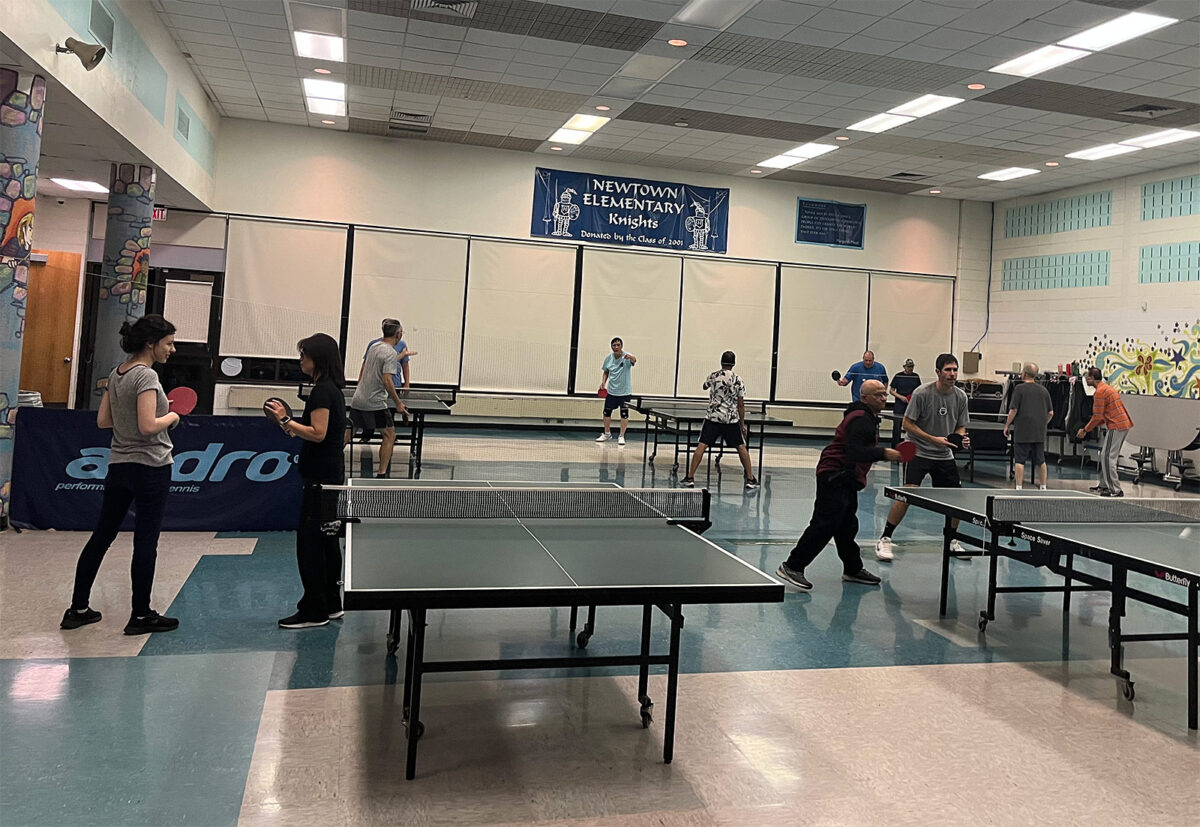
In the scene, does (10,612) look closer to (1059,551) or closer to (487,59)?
(1059,551)

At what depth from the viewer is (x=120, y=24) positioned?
7668 millimetres

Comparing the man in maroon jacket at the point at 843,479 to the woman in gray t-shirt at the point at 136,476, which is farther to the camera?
the man in maroon jacket at the point at 843,479

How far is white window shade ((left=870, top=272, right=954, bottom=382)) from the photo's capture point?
16.2 m

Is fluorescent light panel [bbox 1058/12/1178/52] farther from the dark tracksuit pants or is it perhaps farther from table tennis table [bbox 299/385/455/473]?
table tennis table [bbox 299/385/455/473]

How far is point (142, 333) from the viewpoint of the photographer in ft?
14.0

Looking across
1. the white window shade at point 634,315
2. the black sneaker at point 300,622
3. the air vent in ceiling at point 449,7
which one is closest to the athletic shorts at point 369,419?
the air vent in ceiling at point 449,7

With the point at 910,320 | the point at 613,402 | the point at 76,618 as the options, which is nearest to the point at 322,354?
the point at 76,618

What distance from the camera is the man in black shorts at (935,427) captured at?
673cm

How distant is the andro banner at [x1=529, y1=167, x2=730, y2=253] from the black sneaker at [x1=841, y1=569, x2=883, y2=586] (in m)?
9.80

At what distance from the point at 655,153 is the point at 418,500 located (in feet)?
36.2

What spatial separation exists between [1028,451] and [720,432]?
3.72 meters

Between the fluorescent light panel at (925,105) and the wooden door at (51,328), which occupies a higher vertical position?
the fluorescent light panel at (925,105)

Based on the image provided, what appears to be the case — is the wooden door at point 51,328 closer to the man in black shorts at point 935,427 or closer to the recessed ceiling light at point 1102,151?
the man in black shorts at point 935,427

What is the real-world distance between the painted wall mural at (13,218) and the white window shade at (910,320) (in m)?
13.5
